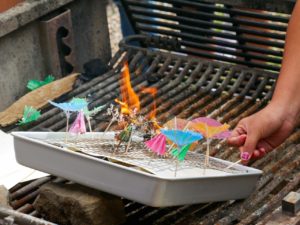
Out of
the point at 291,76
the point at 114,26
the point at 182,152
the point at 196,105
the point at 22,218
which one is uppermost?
the point at 291,76

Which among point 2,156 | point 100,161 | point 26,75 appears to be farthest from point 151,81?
point 100,161

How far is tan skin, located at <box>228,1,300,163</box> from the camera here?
2568 mm

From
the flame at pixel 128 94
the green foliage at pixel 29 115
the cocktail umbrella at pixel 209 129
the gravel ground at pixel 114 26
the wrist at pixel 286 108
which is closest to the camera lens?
the cocktail umbrella at pixel 209 129

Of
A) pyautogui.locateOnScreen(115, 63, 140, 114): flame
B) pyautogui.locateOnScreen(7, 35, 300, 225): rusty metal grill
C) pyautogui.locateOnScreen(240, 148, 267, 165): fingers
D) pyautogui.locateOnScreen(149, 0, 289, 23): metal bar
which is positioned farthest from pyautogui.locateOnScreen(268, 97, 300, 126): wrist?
pyautogui.locateOnScreen(149, 0, 289, 23): metal bar

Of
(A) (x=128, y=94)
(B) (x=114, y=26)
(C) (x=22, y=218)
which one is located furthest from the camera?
(B) (x=114, y=26)

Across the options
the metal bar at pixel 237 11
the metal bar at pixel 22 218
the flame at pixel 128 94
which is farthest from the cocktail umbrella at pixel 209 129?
the metal bar at pixel 237 11

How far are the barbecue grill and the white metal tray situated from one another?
11.9 inches

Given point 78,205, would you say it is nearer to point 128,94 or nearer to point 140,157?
point 140,157

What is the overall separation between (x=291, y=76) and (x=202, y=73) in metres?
1.25

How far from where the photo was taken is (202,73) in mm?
3961

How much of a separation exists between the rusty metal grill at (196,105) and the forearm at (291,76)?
0.29 metres

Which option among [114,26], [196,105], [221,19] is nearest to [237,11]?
[221,19]

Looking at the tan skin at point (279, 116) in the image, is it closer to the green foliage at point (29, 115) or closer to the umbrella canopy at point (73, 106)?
the umbrella canopy at point (73, 106)

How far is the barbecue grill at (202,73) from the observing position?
3.15 m
